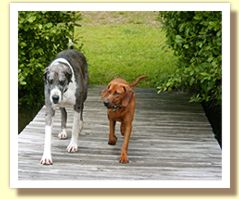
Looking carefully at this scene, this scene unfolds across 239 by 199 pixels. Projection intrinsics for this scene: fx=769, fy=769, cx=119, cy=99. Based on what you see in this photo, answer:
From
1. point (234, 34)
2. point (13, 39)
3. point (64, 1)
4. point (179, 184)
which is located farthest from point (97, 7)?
point (179, 184)

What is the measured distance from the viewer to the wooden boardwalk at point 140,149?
4180mm

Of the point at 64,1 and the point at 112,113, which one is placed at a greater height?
the point at 64,1

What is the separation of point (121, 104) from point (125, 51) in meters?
1.23

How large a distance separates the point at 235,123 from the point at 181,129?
0.80 metres

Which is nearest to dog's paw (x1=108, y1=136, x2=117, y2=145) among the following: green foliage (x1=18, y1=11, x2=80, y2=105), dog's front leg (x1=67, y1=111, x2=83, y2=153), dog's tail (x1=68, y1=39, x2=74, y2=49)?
dog's front leg (x1=67, y1=111, x2=83, y2=153)

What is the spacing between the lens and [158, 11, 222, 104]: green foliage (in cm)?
446

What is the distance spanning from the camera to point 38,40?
16.6ft

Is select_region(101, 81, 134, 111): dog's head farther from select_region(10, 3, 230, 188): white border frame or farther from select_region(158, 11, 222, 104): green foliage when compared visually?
select_region(158, 11, 222, 104): green foliage

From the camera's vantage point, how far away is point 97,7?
164 inches

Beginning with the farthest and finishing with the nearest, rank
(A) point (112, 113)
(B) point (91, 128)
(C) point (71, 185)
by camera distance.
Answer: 1. (B) point (91, 128)
2. (A) point (112, 113)
3. (C) point (71, 185)

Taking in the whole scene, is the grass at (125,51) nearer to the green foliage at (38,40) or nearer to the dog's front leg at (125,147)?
the green foliage at (38,40)

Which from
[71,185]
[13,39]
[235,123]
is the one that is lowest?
[71,185]

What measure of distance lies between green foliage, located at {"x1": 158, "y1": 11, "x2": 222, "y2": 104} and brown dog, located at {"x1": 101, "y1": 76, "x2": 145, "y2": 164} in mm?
503

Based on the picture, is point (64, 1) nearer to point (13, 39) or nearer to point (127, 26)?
point (13, 39)
